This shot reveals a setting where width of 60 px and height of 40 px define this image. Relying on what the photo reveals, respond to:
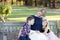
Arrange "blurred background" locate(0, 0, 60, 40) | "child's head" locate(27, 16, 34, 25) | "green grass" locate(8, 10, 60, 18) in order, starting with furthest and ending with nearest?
"green grass" locate(8, 10, 60, 18), "blurred background" locate(0, 0, 60, 40), "child's head" locate(27, 16, 34, 25)

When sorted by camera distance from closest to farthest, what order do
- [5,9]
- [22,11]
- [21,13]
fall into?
[5,9]
[21,13]
[22,11]

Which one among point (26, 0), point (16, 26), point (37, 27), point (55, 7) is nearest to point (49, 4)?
point (55, 7)

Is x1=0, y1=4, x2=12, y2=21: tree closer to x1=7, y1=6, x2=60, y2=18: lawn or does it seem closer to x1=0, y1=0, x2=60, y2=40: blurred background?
x1=0, y1=0, x2=60, y2=40: blurred background

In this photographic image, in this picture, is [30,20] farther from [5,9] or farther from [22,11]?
[22,11]

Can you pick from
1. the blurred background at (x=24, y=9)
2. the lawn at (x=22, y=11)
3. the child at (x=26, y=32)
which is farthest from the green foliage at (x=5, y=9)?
the child at (x=26, y=32)

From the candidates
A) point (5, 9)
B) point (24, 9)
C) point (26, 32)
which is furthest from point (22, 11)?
point (26, 32)

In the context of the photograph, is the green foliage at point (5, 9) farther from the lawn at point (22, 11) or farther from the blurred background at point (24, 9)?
the lawn at point (22, 11)

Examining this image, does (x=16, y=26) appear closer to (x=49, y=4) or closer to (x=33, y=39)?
(x=33, y=39)

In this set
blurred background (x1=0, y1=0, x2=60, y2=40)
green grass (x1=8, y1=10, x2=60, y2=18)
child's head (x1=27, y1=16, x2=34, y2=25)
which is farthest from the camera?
green grass (x1=8, y1=10, x2=60, y2=18)

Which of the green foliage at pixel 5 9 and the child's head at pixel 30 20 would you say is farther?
the green foliage at pixel 5 9

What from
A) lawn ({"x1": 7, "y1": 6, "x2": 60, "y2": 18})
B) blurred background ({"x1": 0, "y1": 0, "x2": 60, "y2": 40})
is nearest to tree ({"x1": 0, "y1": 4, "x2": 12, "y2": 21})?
blurred background ({"x1": 0, "y1": 0, "x2": 60, "y2": 40})

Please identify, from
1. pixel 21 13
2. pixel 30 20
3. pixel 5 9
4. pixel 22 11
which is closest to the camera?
pixel 30 20

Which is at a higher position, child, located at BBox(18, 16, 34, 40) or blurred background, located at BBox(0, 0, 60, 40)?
child, located at BBox(18, 16, 34, 40)

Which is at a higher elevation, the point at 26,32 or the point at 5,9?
the point at 26,32
